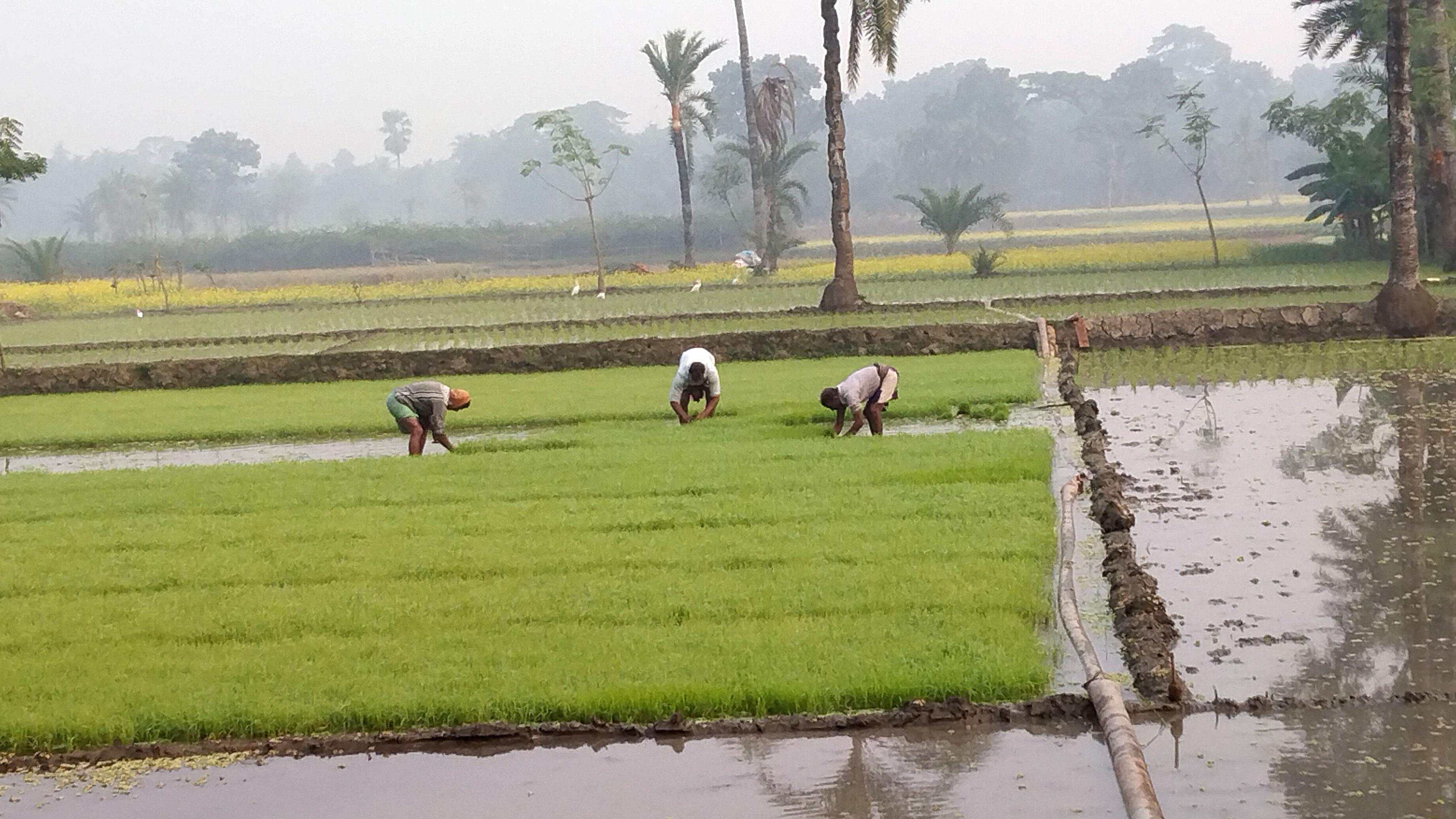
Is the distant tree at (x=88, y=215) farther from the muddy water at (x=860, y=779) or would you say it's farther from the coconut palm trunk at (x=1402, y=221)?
the muddy water at (x=860, y=779)

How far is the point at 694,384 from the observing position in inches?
563

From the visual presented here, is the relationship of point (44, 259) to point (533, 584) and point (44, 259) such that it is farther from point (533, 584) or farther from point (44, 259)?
point (533, 584)

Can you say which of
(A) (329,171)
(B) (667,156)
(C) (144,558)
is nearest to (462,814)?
(C) (144,558)

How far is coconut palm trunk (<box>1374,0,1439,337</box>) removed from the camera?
21.5 metres

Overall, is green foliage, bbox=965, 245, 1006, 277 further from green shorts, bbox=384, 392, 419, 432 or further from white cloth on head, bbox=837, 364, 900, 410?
green shorts, bbox=384, 392, 419, 432

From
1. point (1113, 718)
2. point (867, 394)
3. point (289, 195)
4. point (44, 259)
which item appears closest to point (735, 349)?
point (867, 394)

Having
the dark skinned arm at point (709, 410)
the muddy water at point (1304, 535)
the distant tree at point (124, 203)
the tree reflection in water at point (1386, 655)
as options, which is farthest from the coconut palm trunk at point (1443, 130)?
the distant tree at point (124, 203)

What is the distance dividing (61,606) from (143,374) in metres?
15.0

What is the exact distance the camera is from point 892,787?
217 inches

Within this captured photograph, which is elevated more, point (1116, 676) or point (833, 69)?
point (833, 69)

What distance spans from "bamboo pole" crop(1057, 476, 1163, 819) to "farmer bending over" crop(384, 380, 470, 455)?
21.8 ft

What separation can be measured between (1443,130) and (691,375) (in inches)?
909

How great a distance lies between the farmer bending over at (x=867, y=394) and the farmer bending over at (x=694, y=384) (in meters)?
1.68

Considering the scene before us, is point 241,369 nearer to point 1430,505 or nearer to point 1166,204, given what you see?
point 1430,505
